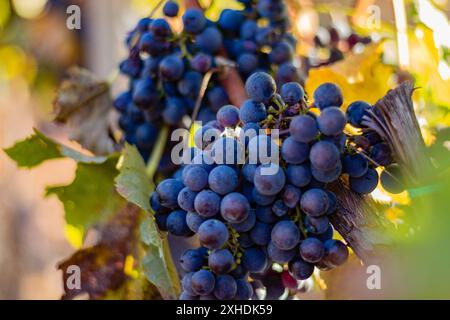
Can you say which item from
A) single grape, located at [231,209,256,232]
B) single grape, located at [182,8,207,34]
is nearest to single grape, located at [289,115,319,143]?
single grape, located at [231,209,256,232]

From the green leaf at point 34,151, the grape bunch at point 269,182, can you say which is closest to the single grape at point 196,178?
the grape bunch at point 269,182

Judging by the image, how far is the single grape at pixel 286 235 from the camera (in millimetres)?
638

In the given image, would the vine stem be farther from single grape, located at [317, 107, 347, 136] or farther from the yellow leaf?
single grape, located at [317, 107, 347, 136]

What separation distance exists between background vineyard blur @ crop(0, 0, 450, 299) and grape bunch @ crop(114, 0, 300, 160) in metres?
0.07

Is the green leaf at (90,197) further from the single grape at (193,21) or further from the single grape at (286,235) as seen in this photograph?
the single grape at (286,235)

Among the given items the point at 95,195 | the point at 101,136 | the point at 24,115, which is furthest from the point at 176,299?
the point at 24,115

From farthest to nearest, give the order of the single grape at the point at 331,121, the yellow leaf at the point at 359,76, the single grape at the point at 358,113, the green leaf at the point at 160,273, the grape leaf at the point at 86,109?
1. the grape leaf at the point at 86,109
2. the yellow leaf at the point at 359,76
3. the green leaf at the point at 160,273
4. the single grape at the point at 358,113
5. the single grape at the point at 331,121

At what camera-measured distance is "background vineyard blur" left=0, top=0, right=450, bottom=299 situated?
0.92m

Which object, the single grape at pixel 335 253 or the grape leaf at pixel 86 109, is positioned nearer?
the single grape at pixel 335 253

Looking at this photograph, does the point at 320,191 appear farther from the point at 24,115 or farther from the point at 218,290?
the point at 24,115

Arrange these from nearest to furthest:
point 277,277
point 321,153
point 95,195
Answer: point 321,153 → point 277,277 → point 95,195

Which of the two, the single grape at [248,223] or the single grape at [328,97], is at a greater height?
the single grape at [328,97]

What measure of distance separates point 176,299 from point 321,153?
32 centimetres

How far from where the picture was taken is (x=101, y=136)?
1.04 metres
